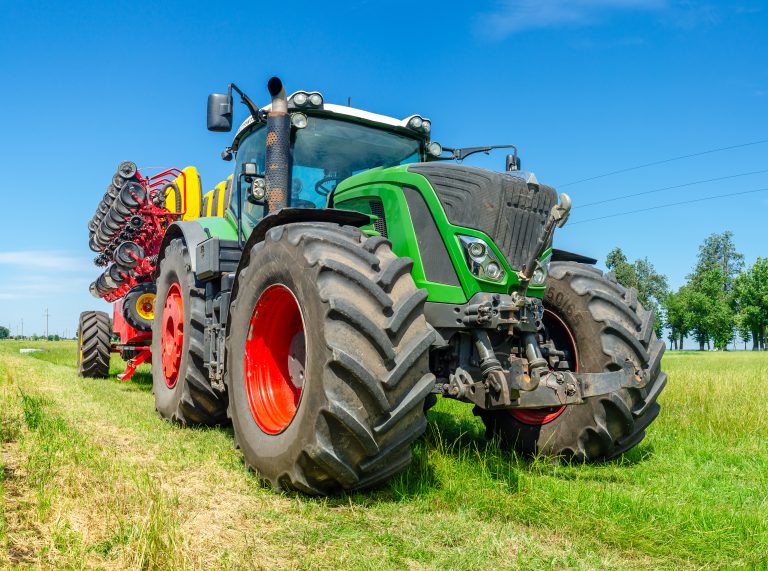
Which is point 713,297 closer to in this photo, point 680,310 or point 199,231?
point 680,310

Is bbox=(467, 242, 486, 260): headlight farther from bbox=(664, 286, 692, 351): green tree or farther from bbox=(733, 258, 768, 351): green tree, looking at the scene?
bbox=(664, 286, 692, 351): green tree

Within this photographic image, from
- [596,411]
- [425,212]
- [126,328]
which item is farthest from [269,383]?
[126,328]

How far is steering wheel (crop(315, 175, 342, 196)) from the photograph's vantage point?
5.60 m

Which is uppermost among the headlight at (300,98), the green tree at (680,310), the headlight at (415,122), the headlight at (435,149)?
the headlight at (300,98)

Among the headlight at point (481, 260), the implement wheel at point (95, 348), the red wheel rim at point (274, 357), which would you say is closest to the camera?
the headlight at point (481, 260)

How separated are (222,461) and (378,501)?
1.42 meters

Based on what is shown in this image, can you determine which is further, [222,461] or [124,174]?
[124,174]

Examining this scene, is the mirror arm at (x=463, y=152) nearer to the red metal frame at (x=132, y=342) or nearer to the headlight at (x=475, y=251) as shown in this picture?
the headlight at (x=475, y=251)

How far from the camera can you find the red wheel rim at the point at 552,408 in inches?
203

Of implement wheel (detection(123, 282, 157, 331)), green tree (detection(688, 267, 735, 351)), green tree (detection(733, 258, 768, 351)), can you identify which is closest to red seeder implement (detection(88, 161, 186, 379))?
implement wheel (detection(123, 282, 157, 331))

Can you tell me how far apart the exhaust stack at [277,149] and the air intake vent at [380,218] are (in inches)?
34.0

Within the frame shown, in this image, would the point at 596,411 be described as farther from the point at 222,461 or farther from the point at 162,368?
the point at 162,368

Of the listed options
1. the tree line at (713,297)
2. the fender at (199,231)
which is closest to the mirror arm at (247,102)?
the fender at (199,231)

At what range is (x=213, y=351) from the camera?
18.4 feet
